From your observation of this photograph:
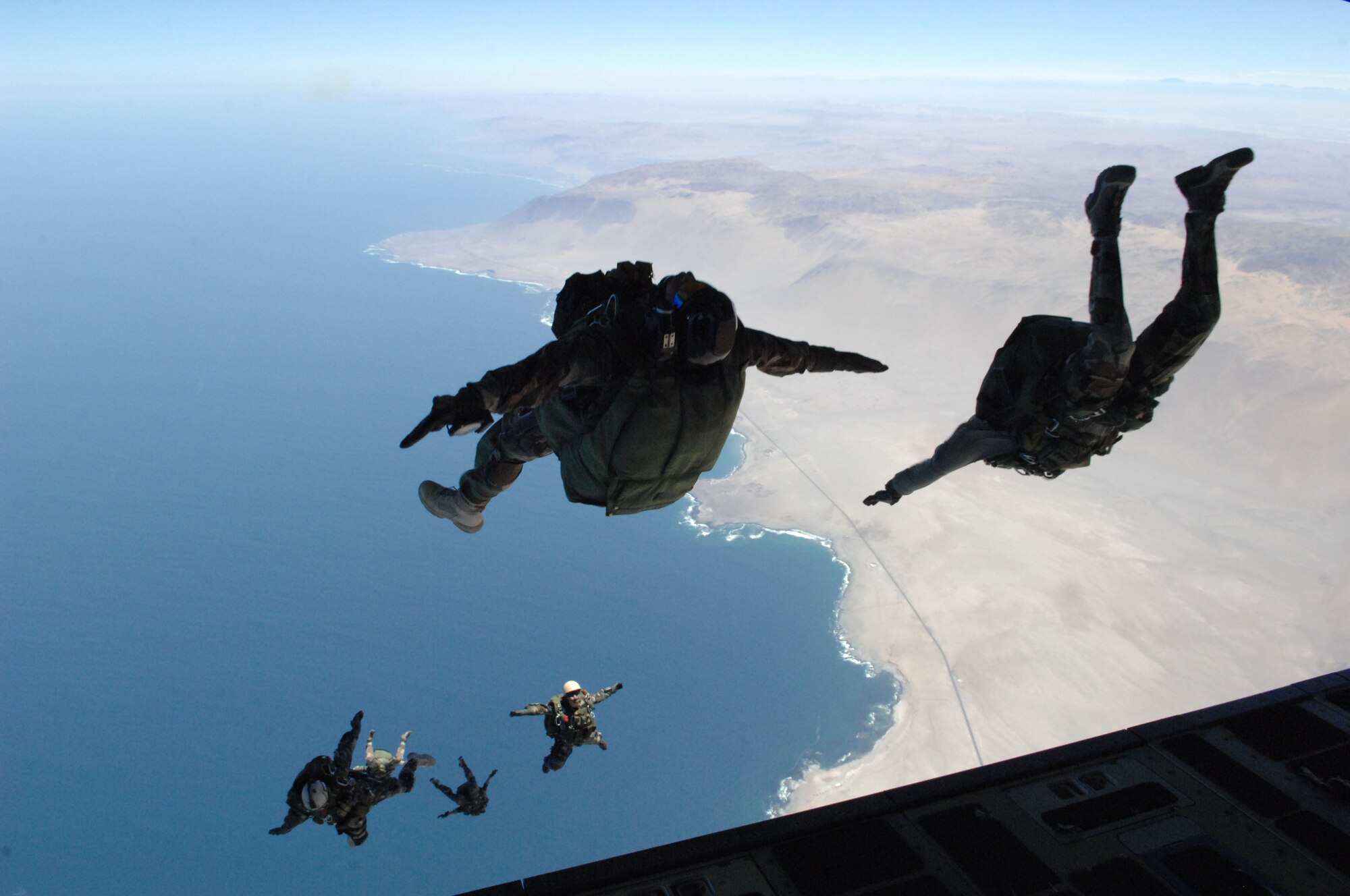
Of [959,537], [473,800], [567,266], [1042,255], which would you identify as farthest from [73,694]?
[1042,255]

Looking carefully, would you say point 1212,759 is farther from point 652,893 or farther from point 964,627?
point 964,627

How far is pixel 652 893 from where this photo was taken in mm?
3566

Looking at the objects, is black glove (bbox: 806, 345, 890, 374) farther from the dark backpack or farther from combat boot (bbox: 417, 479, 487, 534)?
combat boot (bbox: 417, 479, 487, 534)

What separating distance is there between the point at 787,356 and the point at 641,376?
90cm

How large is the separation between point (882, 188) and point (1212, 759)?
111 m

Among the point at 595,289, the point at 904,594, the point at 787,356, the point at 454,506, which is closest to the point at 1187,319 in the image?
the point at 787,356

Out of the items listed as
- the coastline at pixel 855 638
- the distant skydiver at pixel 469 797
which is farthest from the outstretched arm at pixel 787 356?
the coastline at pixel 855 638

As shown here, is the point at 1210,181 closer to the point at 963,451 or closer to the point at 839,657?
the point at 963,451

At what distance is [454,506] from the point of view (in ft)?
17.8

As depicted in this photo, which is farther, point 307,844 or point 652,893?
point 307,844

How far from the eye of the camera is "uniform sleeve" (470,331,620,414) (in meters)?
2.83

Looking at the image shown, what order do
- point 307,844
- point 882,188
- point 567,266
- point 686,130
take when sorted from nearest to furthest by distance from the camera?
point 307,844, point 567,266, point 882,188, point 686,130


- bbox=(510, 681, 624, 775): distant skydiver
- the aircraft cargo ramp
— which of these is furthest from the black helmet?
bbox=(510, 681, 624, 775): distant skydiver

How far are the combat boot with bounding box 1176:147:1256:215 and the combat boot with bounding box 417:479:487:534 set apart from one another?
4.63 m
